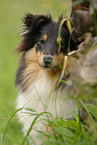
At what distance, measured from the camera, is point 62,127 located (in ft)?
8.59

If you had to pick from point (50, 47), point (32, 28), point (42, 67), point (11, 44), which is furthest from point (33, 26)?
point (11, 44)

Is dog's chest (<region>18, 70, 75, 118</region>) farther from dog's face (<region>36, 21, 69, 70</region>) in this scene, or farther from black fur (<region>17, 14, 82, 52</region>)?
black fur (<region>17, 14, 82, 52</region>)

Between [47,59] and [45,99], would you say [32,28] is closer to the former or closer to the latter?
[47,59]

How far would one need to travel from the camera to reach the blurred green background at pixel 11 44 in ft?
12.2

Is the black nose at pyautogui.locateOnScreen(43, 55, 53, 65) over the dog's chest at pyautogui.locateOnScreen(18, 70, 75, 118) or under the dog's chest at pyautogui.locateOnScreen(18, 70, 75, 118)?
over

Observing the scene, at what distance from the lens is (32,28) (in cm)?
377

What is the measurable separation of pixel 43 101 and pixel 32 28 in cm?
110

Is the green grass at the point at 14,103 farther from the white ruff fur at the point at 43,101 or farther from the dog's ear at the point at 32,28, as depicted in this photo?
the white ruff fur at the point at 43,101

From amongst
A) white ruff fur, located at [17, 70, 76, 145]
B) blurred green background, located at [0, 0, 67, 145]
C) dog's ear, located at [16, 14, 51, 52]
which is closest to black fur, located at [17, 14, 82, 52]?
dog's ear, located at [16, 14, 51, 52]

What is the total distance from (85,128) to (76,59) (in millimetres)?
915

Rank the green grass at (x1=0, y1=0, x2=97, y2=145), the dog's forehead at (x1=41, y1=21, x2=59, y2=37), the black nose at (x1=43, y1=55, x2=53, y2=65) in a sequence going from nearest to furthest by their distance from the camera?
the green grass at (x1=0, y1=0, x2=97, y2=145), the black nose at (x1=43, y1=55, x2=53, y2=65), the dog's forehead at (x1=41, y1=21, x2=59, y2=37)

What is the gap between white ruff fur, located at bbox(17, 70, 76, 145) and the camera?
10.8 ft

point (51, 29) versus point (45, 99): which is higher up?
point (51, 29)

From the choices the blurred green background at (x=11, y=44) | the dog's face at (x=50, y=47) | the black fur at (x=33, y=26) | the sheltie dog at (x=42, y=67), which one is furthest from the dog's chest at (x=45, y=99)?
the black fur at (x=33, y=26)
